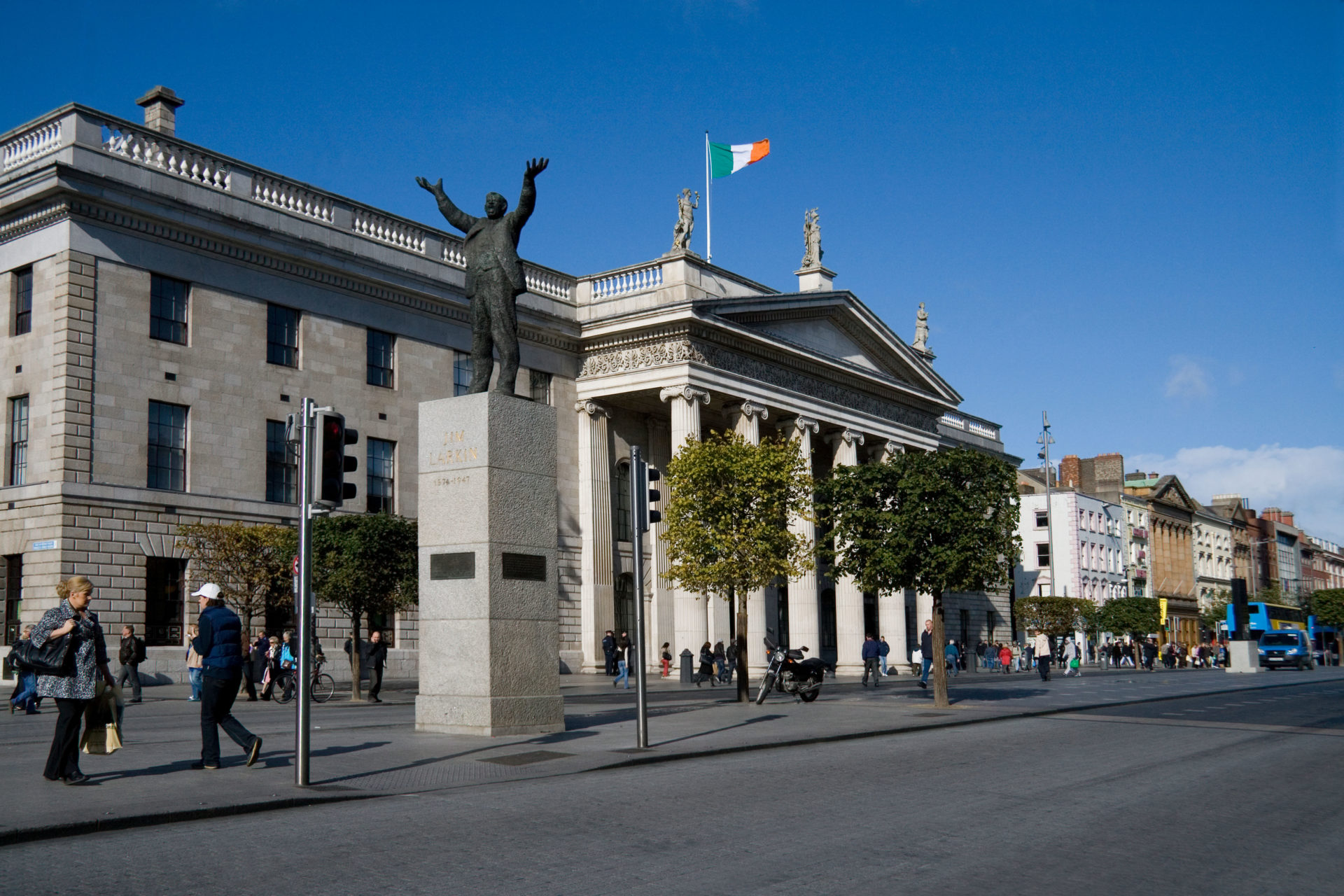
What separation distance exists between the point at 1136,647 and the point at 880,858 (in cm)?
6305

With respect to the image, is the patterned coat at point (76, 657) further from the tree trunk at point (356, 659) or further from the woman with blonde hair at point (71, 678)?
the tree trunk at point (356, 659)

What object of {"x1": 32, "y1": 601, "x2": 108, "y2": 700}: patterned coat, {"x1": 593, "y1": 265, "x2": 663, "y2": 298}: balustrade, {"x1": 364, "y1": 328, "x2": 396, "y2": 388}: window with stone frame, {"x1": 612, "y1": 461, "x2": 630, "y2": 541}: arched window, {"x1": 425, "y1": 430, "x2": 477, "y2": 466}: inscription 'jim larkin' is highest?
{"x1": 593, "y1": 265, "x2": 663, "y2": 298}: balustrade

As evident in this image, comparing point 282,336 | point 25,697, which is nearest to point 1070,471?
point 282,336

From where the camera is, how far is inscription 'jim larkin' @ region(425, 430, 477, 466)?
16328mm

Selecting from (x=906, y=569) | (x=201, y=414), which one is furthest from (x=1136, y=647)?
(x=201, y=414)

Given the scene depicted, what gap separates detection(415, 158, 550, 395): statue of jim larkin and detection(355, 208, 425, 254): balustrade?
2082cm

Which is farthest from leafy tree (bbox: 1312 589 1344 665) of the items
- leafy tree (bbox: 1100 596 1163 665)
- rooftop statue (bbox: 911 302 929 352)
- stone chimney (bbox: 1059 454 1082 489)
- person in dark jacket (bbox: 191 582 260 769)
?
person in dark jacket (bbox: 191 582 260 769)

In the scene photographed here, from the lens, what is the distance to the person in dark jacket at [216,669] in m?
12.3

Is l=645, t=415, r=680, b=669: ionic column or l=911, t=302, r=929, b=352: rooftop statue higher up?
l=911, t=302, r=929, b=352: rooftop statue

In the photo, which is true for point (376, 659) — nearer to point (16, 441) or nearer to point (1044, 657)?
point (16, 441)

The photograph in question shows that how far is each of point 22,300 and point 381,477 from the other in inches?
432

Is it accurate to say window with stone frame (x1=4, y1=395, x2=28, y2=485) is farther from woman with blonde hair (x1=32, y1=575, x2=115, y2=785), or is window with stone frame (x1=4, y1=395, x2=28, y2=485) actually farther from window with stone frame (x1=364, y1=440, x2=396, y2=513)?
woman with blonde hair (x1=32, y1=575, x2=115, y2=785)

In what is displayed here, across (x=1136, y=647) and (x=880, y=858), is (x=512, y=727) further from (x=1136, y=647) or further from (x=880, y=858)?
(x=1136, y=647)

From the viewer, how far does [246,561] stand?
28.8 metres
